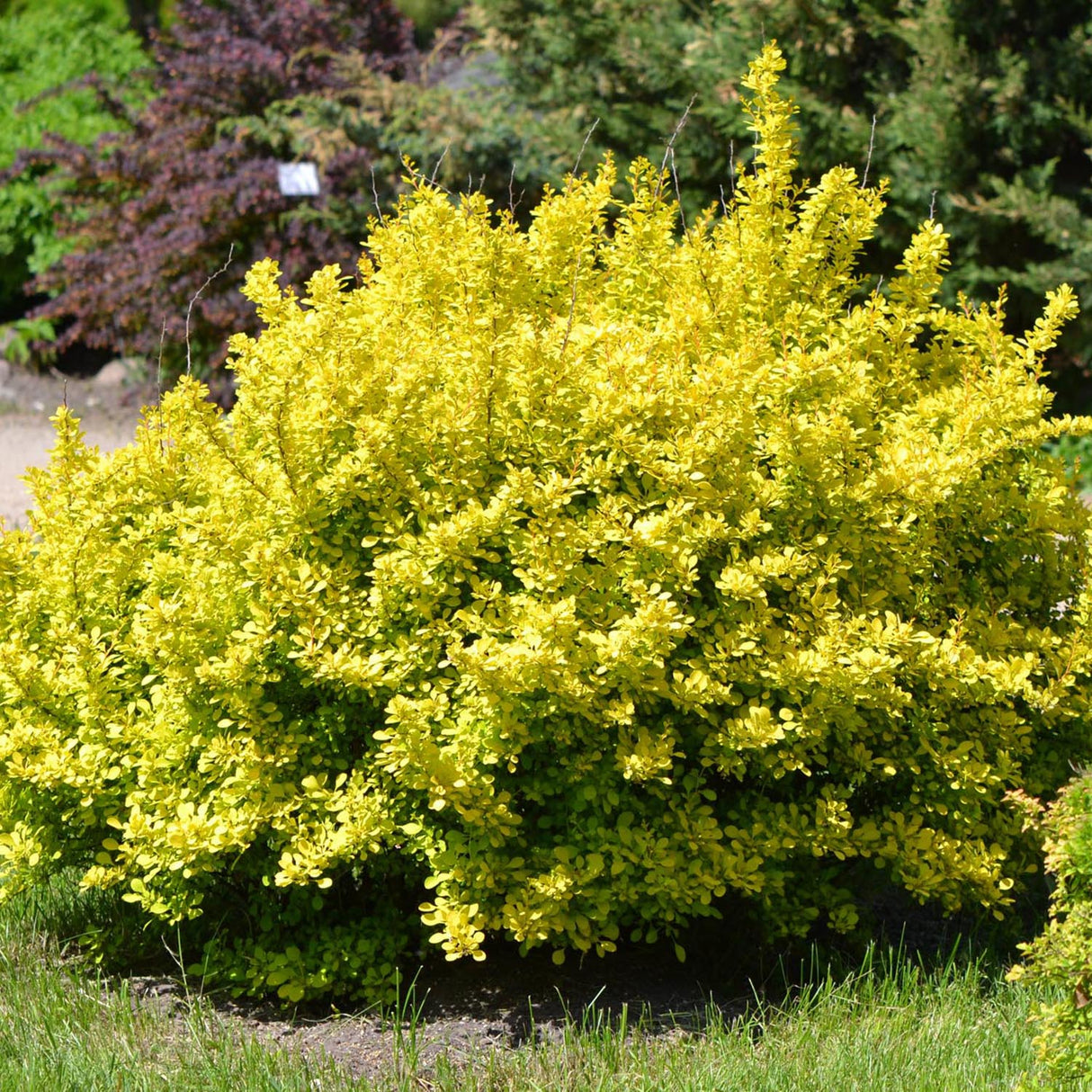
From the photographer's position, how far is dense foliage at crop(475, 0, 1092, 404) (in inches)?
303

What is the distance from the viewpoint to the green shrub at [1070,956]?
8.32ft

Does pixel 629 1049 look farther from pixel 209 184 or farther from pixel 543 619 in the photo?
pixel 209 184

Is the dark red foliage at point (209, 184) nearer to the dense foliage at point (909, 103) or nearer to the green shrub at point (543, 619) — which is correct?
the dense foliage at point (909, 103)

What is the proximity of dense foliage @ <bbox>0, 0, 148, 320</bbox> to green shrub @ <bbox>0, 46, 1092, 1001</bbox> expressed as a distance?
814cm

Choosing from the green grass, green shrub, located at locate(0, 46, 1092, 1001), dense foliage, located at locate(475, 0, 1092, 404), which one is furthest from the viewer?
dense foliage, located at locate(475, 0, 1092, 404)

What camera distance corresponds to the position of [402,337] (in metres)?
3.32

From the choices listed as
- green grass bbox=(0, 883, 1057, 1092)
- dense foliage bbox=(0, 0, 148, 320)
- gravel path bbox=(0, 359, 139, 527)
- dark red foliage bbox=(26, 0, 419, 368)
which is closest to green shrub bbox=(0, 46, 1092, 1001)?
green grass bbox=(0, 883, 1057, 1092)

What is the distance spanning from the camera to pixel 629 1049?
300 centimetres

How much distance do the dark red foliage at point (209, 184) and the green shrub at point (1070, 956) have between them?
705 cm

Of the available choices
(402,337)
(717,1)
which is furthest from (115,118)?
(402,337)

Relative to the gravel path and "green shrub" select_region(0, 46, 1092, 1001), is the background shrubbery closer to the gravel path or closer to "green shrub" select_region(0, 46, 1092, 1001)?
the gravel path

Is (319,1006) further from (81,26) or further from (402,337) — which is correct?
(81,26)

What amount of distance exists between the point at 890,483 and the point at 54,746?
6.56ft

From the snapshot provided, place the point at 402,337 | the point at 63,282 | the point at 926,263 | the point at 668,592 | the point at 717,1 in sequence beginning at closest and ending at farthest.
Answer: the point at 668,592 < the point at 402,337 < the point at 926,263 < the point at 717,1 < the point at 63,282
